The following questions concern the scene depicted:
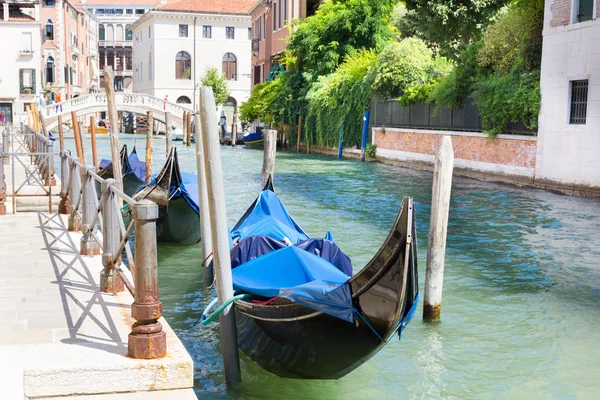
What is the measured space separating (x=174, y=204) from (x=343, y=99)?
14.2 m

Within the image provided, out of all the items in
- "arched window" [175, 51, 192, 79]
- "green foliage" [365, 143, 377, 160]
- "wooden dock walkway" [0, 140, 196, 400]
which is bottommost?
"green foliage" [365, 143, 377, 160]

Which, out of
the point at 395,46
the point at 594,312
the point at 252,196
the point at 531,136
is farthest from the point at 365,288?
the point at 395,46

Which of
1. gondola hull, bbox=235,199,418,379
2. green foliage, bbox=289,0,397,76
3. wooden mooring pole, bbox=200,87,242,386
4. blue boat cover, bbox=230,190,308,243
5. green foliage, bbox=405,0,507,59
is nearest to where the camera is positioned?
gondola hull, bbox=235,199,418,379

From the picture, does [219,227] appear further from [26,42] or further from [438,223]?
[26,42]

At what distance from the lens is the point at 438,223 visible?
508 centimetres

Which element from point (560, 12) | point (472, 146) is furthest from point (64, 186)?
point (472, 146)

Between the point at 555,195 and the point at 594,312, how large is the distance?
7.40 metres

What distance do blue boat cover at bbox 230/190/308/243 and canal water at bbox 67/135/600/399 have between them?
25.2 inches

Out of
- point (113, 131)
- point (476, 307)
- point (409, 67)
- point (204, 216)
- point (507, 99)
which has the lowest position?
point (476, 307)

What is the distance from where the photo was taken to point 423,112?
61.0 ft

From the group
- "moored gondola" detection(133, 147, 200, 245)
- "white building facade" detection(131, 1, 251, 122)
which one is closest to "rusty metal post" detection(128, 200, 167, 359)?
"moored gondola" detection(133, 147, 200, 245)

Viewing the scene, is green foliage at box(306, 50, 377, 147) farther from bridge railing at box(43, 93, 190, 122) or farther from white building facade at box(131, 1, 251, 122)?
white building facade at box(131, 1, 251, 122)

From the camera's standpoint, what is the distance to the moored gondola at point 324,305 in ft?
11.4

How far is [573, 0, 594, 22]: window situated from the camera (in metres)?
12.6
